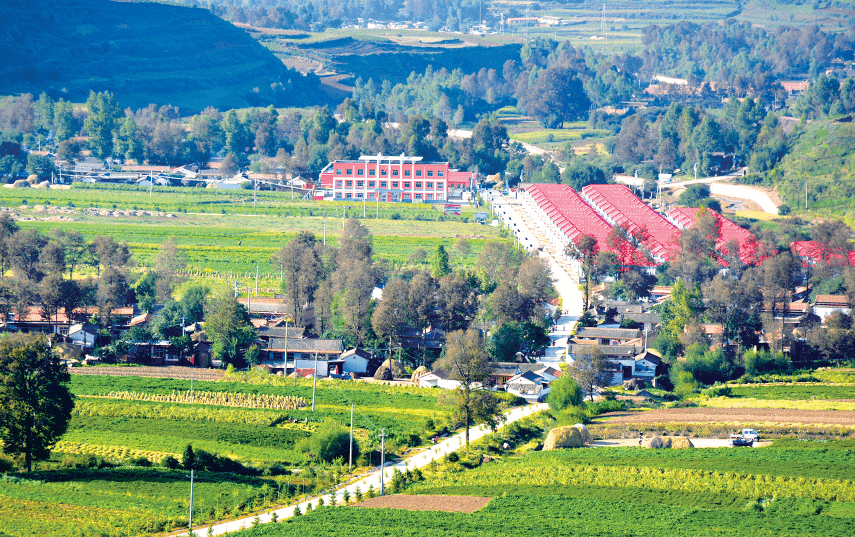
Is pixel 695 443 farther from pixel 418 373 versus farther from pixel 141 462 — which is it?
pixel 141 462

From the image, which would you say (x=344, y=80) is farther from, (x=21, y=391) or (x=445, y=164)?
(x=21, y=391)

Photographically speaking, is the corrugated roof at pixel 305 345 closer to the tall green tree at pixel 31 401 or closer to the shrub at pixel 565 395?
the shrub at pixel 565 395

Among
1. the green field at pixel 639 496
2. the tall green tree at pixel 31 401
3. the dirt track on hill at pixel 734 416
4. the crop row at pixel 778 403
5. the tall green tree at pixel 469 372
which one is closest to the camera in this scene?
the green field at pixel 639 496

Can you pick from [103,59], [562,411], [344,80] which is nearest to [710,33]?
[344,80]

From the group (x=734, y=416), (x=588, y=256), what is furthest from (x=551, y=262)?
(x=734, y=416)

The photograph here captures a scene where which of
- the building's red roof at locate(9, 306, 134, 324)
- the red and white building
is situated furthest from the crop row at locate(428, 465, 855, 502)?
the red and white building

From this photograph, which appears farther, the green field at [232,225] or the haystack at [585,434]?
the green field at [232,225]

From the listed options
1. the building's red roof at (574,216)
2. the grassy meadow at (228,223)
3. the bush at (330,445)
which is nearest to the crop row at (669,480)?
the bush at (330,445)

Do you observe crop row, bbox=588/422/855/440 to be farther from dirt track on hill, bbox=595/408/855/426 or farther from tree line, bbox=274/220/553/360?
tree line, bbox=274/220/553/360
